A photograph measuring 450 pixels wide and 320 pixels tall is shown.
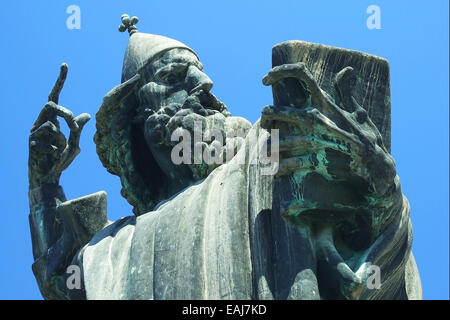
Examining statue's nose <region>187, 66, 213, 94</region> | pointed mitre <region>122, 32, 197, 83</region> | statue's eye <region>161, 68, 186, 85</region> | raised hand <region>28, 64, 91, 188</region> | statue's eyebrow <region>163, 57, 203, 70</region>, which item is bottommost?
raised hand <region>28, 64, 91, 188</region>

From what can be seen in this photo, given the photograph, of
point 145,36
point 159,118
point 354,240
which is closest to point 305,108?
point 354,240

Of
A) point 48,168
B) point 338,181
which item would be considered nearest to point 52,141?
point 48,168

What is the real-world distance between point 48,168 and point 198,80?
1557 millimetres

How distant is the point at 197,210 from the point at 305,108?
49.4 inches

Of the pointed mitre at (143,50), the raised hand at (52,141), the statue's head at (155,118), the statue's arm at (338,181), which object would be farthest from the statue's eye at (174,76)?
the statue's arm at (338,181)

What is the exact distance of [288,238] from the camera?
429 inches

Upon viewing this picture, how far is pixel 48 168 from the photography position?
13.0 m

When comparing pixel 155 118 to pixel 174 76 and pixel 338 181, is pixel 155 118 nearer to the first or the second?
pixel 174 76

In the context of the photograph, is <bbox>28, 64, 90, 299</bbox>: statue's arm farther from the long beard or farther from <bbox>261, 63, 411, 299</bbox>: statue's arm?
<bbox>261, 63, 411, 299</bbox>: statue's arm

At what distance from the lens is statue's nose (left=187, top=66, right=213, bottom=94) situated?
12.6 metres

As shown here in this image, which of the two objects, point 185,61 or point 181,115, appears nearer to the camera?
point 181,115

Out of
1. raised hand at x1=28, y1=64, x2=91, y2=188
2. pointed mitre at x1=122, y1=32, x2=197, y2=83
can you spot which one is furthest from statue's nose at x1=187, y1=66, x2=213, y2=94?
raised hand at x1=28, y1=64, x2=91, y2=188

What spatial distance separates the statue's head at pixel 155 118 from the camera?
12.5m

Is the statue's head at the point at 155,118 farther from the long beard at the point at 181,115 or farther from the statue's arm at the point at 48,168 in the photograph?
the statue's arm at the point at 48,168
